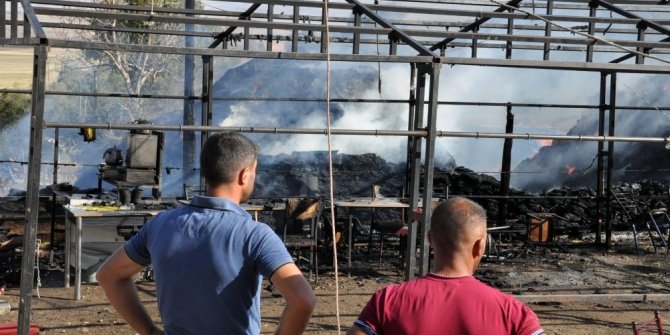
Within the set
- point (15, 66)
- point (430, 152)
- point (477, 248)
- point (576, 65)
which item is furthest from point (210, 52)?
point (15, 66)

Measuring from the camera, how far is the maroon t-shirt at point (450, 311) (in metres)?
2.70

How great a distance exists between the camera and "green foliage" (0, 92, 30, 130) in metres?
23.6

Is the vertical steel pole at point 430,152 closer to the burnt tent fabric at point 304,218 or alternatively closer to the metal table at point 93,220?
the burnt tent fabric at point 304,218

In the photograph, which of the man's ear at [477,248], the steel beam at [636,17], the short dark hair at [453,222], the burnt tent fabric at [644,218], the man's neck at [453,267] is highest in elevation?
the steel beam at [636,17]

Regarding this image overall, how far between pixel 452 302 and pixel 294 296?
0.52m

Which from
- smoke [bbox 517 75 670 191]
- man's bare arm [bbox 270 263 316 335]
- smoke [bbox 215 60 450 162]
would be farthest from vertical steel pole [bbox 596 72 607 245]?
man's bare arm [bbox 270 263 316 335]

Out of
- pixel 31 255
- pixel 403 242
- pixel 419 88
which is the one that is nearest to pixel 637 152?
pixel 403 242

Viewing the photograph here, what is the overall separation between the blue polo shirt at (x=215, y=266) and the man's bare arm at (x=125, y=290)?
6.3 inches

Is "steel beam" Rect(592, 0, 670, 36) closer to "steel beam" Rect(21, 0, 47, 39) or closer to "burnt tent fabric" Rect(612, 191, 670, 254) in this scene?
"burnt tent fabric" Rect(612, 191, 670, 254)

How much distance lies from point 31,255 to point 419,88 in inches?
115

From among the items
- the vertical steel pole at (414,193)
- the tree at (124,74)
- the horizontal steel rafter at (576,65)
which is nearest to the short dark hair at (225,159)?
the vertical steel pole at (414,193)

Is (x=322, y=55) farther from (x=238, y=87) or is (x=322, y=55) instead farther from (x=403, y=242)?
(x=238, y=87)

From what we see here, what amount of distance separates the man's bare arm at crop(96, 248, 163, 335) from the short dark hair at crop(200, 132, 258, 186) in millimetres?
431

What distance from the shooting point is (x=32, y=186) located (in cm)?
564
